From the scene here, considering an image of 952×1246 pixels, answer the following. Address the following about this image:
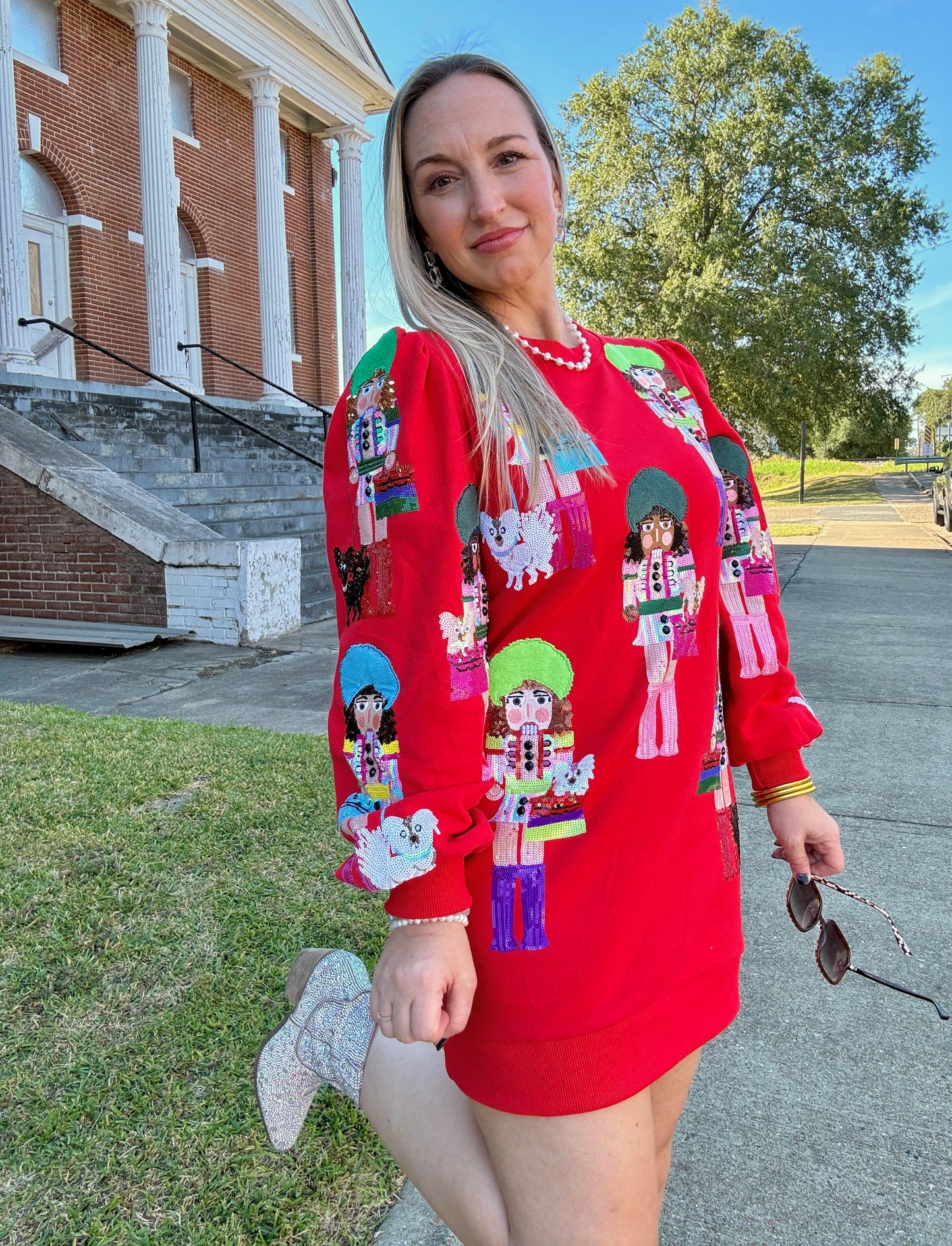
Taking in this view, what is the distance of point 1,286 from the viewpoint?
460 inches

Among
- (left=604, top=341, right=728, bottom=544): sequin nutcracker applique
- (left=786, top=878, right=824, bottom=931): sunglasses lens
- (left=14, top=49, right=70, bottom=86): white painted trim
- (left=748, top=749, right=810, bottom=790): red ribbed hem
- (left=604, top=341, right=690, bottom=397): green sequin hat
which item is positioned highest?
(left=14, top=49, right=70, bottom=86): white painted trim

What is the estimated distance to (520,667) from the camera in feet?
4.30

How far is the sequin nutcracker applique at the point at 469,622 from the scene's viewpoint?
4.01 feet

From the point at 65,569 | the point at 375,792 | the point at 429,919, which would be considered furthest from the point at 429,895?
the point at 65,569

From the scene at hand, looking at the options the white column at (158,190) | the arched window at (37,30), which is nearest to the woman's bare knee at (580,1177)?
the white column at (158,190)

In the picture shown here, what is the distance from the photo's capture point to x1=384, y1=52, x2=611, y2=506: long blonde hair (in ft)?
4.31

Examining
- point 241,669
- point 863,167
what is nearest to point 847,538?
point 241,669

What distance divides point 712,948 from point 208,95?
1907cm

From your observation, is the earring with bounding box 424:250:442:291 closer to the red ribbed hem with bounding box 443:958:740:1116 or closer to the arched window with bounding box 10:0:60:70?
the red ribbed hem with bounding box 443:958:740:1116

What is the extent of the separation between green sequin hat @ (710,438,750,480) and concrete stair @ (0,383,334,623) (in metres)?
7.74

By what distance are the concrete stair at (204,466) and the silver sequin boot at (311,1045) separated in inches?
292

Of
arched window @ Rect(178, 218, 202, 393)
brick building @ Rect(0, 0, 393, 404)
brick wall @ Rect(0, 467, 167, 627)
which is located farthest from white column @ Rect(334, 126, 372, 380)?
brick wall @ Rect(0, 467, 167, 627)

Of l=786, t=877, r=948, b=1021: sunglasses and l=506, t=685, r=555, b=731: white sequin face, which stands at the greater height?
l=506, t=685, r=555, b=731: white sequin face

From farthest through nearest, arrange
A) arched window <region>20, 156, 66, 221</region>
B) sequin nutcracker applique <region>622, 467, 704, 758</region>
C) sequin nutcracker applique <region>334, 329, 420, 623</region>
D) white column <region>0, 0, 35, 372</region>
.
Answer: arched window <region>20, 156, 66, 221</region>
white column <region>0, 0, 35, 372</region>
sequin nutcracker applique <region>622, 467, 704, 758</region>
sequin nutcracker applique <region>334, 329, 420, 623</region>
